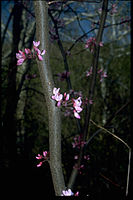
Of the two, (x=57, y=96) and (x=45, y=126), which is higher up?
(x=45, y=126)

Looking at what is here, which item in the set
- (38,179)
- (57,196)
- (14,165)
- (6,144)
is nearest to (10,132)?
(6,144)

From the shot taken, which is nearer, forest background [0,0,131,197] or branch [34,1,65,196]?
branch [34,1,65,196]

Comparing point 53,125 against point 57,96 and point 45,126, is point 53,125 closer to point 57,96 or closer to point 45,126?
point 57,96

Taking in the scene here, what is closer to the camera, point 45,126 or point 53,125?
point 53,125

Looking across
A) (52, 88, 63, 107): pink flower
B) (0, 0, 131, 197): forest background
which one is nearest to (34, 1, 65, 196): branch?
(52, 88, 63, 107): pink flower

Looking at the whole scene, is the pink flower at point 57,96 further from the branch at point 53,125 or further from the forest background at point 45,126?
the forest background at point 45,126

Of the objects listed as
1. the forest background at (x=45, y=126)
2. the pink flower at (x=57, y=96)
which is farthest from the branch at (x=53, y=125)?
the forest background at (x=45, y=126)

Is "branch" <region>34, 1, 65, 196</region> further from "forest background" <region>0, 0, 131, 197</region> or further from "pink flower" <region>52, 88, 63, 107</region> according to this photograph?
"forest background" <region>0, 0, 131, 197</region>

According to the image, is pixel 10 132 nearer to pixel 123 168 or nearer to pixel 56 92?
pixel 123 168

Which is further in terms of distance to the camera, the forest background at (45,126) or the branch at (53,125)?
the forest background at (45,126)

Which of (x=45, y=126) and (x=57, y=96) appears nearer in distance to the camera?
(x=57, y=96)

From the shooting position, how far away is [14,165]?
8.38 ft

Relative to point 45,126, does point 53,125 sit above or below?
below

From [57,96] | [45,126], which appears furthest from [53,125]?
[45,126]
